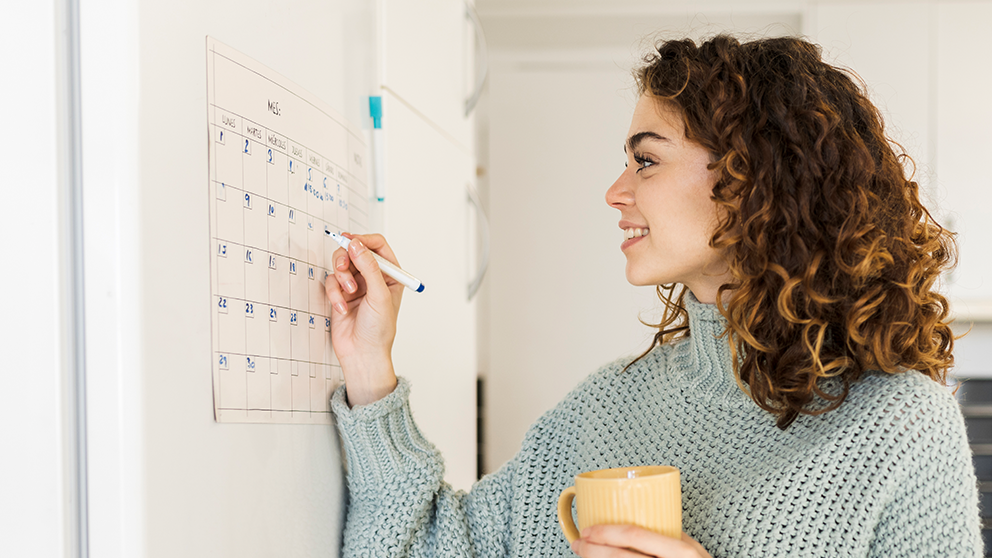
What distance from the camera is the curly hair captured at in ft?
2.68

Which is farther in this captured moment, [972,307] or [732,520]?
[972,307]

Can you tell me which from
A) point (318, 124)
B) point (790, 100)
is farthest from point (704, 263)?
point (318, 124)

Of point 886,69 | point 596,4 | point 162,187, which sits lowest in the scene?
point 162,187

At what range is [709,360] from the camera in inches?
36.4

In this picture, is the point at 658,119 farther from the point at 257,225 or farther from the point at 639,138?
the point at 257,225

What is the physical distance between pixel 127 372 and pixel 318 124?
369 millimetres

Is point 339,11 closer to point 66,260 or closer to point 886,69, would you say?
point 66,260

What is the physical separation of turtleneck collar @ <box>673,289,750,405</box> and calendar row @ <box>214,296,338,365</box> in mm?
439

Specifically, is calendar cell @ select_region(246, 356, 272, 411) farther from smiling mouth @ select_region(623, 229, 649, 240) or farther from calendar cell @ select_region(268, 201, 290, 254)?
smiling mouth @ select_region(623, 229, 649, 240)

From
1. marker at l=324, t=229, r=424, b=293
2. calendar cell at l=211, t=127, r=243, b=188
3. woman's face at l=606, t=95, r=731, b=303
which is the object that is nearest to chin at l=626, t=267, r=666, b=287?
woman's face at l=606, t=95, r=731, b=303

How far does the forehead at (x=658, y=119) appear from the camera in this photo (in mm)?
898

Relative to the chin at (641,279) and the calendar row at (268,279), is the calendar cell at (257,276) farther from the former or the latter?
the chin at (641,279)

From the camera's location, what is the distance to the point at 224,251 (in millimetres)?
605

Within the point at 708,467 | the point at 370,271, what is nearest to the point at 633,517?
the point at 708,467
